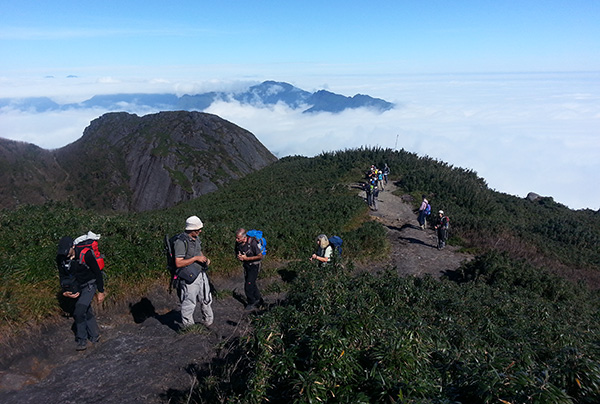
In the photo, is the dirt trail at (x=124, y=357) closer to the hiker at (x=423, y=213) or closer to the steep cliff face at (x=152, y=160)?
the hiker at (x=423, y=213)

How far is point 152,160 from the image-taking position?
365 ft

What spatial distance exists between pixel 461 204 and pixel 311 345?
950 inches

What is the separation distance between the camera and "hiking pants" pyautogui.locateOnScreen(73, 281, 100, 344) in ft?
22.3

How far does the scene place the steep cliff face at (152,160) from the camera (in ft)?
328

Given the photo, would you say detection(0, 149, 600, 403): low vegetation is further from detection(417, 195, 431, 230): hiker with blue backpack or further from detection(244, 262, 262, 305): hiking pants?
detection(417, 195, 431, 230): hiker with blue backpack

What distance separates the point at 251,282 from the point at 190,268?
2099 mm

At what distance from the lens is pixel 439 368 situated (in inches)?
168

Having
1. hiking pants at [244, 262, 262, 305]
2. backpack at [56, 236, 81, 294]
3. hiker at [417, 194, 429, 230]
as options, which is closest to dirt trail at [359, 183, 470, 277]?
hiker at [417, 194, 429, 230]

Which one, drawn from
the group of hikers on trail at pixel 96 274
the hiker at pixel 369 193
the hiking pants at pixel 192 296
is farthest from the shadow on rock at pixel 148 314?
the hiker at pixel 369 193

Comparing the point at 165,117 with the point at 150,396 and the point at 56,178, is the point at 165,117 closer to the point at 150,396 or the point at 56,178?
the point at 56,178

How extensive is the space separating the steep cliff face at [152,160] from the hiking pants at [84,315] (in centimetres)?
9031

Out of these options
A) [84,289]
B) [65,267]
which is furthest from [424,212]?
[65,267]

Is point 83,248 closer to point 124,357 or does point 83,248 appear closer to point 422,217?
point 124,357

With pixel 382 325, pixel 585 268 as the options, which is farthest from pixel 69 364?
pixel 585 268
